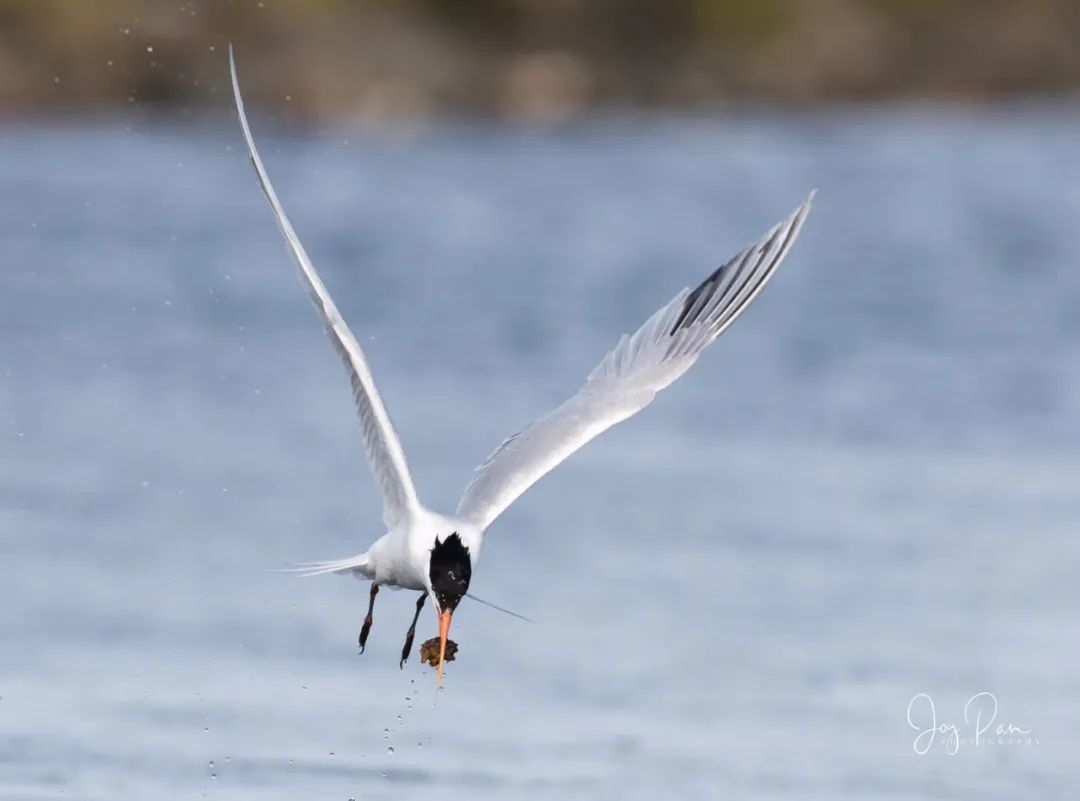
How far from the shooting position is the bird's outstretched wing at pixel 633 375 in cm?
770

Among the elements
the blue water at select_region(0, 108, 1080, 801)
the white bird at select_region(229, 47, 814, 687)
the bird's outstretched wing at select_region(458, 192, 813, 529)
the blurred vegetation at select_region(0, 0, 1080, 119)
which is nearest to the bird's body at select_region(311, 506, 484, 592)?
the white bird at select_region(229, 47, 814, 687)

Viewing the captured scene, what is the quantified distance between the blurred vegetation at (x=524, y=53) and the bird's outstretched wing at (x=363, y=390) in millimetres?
23439

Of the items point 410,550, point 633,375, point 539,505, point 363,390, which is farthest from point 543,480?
point 363,390

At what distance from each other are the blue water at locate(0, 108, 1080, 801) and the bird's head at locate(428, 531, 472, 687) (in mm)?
817

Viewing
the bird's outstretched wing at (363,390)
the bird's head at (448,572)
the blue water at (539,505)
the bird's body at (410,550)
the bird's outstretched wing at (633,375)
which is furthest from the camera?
the blue water at (539,505)

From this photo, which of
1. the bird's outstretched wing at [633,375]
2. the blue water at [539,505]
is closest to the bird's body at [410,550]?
the bird's outstretched wing at [633,375]

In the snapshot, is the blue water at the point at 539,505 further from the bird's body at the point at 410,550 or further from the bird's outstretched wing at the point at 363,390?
the bird's outstretched wing at the point at 363,390

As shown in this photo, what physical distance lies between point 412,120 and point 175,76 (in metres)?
3.69

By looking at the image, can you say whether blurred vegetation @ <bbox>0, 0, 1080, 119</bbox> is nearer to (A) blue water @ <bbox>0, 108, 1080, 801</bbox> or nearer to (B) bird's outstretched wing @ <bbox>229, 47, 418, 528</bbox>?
(A) blue water @ <bbox>0, 108, 1080, 801</bbox>

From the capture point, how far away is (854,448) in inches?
521

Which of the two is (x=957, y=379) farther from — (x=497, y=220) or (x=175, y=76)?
(x=175, y=76)

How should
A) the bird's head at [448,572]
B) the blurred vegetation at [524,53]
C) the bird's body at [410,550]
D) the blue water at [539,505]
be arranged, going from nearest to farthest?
the bird's head at [448,572] → the bird's body at [410,550] → the blue water at [539,505] → the blurred vegetation at [524,53]

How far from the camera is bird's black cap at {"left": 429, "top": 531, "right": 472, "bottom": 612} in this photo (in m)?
6.90

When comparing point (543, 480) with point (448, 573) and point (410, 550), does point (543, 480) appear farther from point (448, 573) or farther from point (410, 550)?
point (448, 573)
